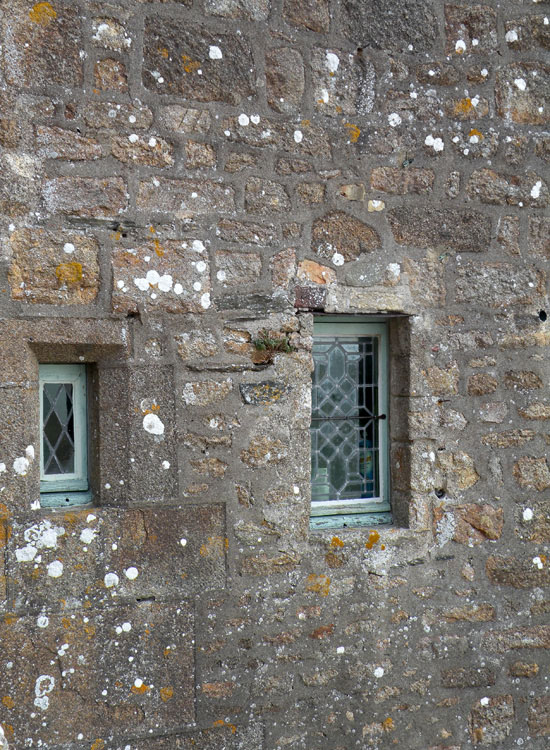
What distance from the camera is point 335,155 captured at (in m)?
3.18

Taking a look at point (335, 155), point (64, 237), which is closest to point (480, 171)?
point (335, 155)

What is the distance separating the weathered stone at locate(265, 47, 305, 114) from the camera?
308 cm

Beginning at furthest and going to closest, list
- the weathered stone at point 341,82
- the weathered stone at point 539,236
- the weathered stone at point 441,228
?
the weathered stone at point 539,236 → the weathered stone at point 441,228 → the weathered stone at point 341,82

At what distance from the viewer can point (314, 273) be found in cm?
315

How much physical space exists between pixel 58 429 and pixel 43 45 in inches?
57.5

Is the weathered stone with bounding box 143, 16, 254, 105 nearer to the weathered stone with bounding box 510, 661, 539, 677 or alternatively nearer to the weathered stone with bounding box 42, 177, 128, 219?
the weathered stone with bounding box 42, 177, 128, 219

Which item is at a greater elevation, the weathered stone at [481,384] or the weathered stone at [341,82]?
the weathered stone at [341,82]

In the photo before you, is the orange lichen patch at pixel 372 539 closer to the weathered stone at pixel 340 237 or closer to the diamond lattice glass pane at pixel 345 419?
the diamond lattice glass pane at pixel 345 419

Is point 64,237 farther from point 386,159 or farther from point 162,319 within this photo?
point 386,159

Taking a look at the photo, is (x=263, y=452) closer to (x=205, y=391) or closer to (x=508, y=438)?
(x=205, y=391)

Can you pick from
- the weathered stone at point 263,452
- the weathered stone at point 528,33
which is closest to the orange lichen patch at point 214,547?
the weathered stone at point 263,452

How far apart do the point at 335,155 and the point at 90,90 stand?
1.04m

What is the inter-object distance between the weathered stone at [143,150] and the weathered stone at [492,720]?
9.00 ft

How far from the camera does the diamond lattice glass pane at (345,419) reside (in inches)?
133
